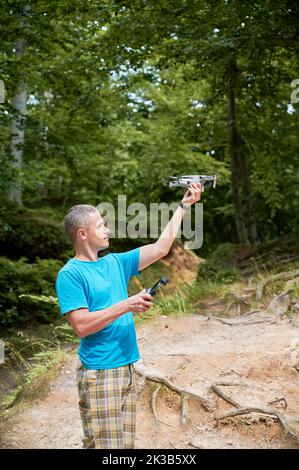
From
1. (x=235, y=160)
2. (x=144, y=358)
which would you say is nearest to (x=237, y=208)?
(x=235, y=160)

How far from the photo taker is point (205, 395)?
185 inches

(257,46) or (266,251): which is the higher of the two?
(257,46)

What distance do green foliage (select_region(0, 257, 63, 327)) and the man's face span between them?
8099 millimetres

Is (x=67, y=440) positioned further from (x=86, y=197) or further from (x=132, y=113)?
(x=132, y=113)

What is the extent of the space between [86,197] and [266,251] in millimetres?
6723

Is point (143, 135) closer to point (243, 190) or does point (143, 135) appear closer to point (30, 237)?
point (243, 190)

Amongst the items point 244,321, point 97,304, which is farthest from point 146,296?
point 244,321

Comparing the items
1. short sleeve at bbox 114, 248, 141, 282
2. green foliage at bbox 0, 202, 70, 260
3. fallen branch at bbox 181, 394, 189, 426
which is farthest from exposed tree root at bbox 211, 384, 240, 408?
green foliage at bbox 0, 202, 70, 260

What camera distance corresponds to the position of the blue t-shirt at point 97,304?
99.2 inches

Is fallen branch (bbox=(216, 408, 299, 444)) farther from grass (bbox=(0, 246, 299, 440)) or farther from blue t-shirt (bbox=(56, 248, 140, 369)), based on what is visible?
grass (bbox=(0, 246, 299, 440))

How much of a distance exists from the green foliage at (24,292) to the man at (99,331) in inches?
317

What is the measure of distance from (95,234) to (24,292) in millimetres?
8707

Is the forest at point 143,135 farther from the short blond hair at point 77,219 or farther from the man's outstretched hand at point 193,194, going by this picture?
the short blond hair at point 77,219

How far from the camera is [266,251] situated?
36.0ft
